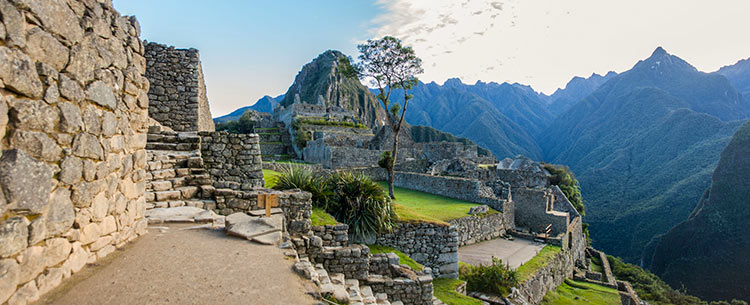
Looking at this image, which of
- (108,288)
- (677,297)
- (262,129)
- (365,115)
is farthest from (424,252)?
(365,115)

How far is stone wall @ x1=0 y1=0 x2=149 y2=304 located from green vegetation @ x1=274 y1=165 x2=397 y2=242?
227 inches

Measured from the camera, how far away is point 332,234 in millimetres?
7945

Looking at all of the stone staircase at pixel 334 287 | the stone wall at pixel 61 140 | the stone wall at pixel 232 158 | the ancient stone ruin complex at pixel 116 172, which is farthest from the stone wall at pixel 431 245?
the stone wall at pixel 61 140

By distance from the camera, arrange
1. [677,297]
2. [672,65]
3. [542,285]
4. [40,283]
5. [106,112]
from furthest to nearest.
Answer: [672,65] → [677,297] → [542,285] → [106,112] → [40,283]

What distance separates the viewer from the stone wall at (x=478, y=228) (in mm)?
14812

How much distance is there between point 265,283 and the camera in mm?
3574

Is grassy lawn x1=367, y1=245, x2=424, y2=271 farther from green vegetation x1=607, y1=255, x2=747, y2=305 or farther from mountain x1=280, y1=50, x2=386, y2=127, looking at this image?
mountain x1=280, y1=50, x2=386, y2=127

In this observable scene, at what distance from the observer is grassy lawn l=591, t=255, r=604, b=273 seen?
930 inches

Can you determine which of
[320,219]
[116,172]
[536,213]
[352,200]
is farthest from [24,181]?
[536,213]

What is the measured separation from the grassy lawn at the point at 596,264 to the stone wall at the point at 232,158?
80.6ft

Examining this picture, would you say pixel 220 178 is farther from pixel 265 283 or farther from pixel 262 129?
pixel 262 129

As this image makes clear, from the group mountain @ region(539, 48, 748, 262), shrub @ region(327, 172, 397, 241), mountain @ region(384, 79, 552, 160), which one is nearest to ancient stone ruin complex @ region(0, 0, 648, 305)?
shrub @ region(327, 172, 397, 241)

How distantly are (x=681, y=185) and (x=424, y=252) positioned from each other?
215 feet

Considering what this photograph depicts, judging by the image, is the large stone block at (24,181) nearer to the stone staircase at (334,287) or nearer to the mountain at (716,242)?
the stone staircase at (334,287)
